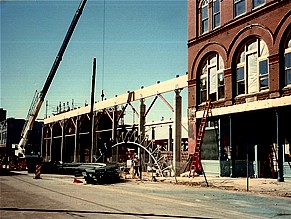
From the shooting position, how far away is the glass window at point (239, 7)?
90.6 ft

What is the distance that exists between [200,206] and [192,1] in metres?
21.1

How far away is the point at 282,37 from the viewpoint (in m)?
24.2

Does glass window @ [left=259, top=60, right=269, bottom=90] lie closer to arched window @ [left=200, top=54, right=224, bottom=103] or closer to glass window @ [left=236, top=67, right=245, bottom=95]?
glass window @ [left=236, top=67, right=245, bottom=95]

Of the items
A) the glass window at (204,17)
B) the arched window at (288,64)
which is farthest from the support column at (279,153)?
the glass window at (204,17)

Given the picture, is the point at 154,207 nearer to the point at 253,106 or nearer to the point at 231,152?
the point at 253,106

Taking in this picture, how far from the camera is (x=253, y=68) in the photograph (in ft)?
A: 86.7

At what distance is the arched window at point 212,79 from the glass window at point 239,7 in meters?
3.27

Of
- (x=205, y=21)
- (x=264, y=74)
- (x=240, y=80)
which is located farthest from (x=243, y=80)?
(x=205, y=21)

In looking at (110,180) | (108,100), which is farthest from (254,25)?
(108,100)

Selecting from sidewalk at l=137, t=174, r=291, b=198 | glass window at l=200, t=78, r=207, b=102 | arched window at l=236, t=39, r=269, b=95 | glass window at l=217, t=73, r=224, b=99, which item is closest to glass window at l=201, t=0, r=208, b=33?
glass window at l=200, t=78, r=207, b=102

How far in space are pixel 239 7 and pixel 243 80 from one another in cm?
490

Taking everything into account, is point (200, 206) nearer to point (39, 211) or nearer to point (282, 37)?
point (39, 211)

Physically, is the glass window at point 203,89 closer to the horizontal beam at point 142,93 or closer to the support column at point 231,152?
the horizontal beam at point 142,93

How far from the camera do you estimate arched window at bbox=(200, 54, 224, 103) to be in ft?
96.5
